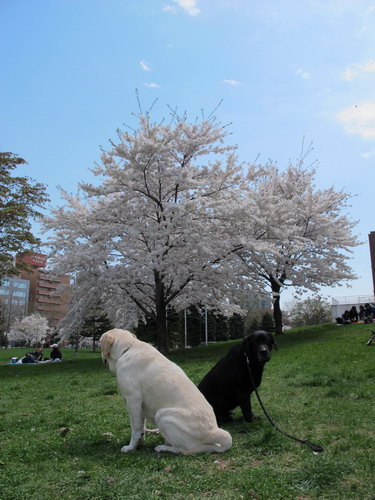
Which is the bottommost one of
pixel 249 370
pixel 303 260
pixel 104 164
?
pixel 249 370

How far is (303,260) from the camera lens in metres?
23.1

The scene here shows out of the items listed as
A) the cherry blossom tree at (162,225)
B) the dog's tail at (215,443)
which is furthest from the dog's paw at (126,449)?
the cherry blossom tree at (162,225)

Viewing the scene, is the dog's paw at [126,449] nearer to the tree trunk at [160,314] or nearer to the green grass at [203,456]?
the green grass at [203,456]

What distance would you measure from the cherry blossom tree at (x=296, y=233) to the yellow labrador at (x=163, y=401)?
12823 mm

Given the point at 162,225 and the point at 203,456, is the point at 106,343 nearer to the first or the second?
the point at 203,456

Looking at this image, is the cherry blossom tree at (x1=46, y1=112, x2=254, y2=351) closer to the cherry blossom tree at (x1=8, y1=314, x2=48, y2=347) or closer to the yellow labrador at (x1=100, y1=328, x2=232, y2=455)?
the yellow labrador at (x1=100, y1=328, x2=232, y2=455)

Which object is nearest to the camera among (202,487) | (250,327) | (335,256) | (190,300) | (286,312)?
(202,487)

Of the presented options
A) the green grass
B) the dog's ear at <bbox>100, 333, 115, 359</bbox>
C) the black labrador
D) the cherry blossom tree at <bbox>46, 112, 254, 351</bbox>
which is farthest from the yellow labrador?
the cherry blossom tree at <bbox>46, 112, 254, 351</bbox>

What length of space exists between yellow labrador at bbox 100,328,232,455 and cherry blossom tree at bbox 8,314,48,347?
7403 centimetres

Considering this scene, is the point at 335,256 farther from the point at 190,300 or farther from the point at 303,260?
the point at 190,300

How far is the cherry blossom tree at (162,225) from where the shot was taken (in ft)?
53.4

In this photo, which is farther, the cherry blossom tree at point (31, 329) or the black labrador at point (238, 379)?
the cherry blossom tree at point (31, 329)

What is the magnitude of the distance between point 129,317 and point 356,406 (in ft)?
57.0

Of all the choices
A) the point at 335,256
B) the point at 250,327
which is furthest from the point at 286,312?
the point at 335,256
